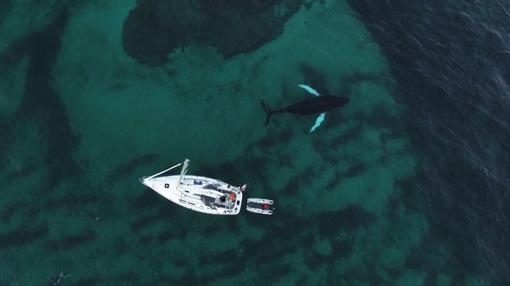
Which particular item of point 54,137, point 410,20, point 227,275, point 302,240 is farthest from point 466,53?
point 54,137

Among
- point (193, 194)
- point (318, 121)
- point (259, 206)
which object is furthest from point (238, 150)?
point (318, 121)

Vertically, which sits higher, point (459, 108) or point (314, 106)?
point (459, 108)

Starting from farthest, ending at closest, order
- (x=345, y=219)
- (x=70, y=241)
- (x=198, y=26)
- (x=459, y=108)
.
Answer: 1. (x=459, y=108)
2. (x=198, y=26)
3. (x=345, y=219)
4. (x=70, y=241)

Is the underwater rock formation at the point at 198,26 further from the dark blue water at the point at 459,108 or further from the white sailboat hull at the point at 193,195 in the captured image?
the white sailboat hull at the point at 193,195

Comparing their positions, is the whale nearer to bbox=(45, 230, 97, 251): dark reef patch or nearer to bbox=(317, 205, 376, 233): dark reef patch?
bbox=(317, 205, 376, 233): dark reef patch

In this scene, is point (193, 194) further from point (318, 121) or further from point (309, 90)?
point (309, 90)

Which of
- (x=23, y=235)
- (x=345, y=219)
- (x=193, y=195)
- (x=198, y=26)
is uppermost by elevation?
(x=198, y=26)
